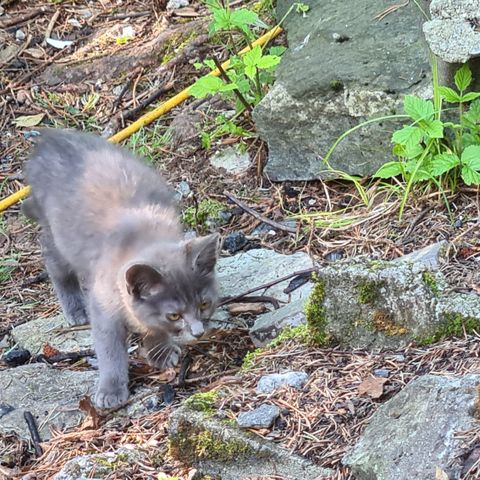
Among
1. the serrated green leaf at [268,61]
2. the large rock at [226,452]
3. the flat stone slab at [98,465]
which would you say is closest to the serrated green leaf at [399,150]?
the serrated green leaf at [268,61]

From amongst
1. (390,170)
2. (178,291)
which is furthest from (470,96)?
(178,291)

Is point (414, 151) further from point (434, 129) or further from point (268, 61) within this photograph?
point (268, 61)

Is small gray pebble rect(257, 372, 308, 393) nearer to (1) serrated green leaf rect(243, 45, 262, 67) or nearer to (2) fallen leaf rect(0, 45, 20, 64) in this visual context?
(1) serrated green leaf rect(243, 45, 262, 67)

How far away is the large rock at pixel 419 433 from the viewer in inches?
117

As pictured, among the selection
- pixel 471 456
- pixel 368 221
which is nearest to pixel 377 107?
pixel 368 221

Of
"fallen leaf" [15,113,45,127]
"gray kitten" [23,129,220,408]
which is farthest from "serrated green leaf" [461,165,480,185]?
"fallen leaf" [15,113,45,127]

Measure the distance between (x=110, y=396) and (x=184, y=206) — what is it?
1.92 meters

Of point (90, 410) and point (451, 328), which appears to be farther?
point (90, 410)

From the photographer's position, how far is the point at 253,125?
6.71 meters

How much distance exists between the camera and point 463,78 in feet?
16.5

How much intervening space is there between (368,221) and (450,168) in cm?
61

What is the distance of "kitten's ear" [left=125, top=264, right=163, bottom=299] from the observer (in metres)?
4.51

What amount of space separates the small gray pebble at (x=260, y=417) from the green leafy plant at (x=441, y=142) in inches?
75.4

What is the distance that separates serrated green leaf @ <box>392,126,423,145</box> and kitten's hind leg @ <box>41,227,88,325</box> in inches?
80.2
